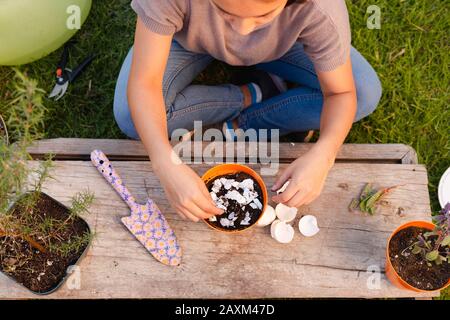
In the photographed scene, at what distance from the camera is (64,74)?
1863 mm

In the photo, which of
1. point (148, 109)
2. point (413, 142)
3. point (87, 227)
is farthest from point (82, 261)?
point (413, 142)

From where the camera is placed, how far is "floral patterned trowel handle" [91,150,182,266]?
1.20 metres

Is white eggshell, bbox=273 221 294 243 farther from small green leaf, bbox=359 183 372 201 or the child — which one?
small green leaf, bbox=359 183 372 201

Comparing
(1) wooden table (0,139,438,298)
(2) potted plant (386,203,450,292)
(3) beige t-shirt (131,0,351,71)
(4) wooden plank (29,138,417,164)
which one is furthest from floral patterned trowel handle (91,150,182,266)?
(2) potted plant (386,203,450,292)

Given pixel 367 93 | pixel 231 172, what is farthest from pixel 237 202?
pixel 367 93

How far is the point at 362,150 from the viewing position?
Answer: 138 centimetres

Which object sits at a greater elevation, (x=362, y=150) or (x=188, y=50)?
(x=188, y=50)

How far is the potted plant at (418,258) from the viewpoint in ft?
3.73

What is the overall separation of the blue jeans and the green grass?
0.29 meters

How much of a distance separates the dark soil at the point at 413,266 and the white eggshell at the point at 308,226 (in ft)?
0.61

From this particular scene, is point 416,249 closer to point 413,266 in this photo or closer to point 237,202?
point 413,266

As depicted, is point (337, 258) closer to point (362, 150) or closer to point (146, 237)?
point (362, 150)
